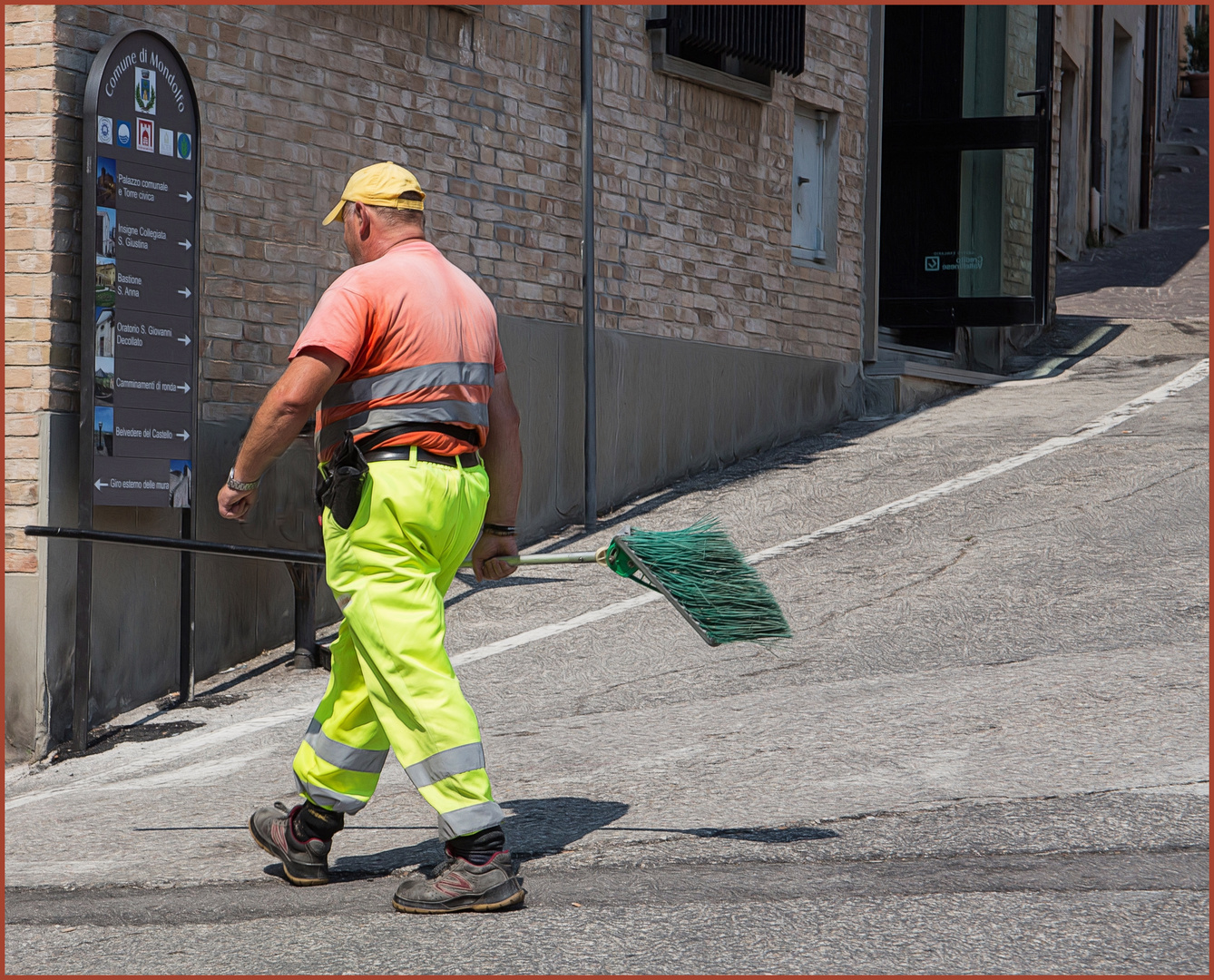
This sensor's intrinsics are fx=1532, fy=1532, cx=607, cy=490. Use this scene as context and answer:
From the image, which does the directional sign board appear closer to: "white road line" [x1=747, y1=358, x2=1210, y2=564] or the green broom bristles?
the green broom bristles

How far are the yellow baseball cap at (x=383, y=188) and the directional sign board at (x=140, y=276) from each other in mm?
2709

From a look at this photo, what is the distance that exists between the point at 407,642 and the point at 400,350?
0.80 meters

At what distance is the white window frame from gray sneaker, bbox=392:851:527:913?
1002 centimetres

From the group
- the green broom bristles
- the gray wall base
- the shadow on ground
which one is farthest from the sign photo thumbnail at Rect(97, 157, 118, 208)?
the gray wall base

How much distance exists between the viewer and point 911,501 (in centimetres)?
1036

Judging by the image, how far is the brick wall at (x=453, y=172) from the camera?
6.71 m

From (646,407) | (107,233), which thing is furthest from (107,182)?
(646,407)

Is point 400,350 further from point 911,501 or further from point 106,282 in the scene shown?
point 911,501

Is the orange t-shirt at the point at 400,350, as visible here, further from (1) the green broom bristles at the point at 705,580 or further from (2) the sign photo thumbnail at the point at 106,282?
(2) the sign photo thumbnail at the point at 106,282

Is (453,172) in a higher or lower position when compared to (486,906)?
higher

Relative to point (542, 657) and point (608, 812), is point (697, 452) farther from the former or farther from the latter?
point (608, 812)

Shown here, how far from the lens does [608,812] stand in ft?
16.0

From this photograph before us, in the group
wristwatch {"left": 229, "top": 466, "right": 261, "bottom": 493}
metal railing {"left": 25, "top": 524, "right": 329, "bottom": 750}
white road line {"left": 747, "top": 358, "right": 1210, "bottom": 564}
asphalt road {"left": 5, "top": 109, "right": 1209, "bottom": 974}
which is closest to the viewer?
asphalt road {"left": 5, "top": 109, "right": 1209, "bottom": 974}

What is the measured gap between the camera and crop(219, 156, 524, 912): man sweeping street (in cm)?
403
